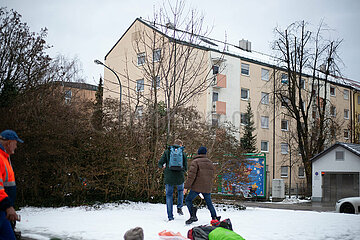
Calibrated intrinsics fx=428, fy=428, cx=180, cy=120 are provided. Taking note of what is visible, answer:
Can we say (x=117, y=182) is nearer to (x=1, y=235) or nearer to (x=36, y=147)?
(x=36, y=147)

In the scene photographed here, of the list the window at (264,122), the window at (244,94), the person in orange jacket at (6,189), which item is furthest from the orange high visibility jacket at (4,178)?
the window at (264,122)

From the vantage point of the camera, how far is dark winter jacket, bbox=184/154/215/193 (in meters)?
9.50

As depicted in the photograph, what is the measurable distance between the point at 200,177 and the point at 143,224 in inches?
63.4

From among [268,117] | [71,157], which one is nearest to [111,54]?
[268,117]

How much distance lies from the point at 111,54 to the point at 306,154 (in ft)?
79.2

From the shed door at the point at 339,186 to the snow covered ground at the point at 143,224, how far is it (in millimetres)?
18765

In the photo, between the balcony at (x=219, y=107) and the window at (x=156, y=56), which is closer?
the window at (x=156, y=56)

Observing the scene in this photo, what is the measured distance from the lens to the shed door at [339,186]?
2880 centimetres

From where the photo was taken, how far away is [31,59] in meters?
19.4

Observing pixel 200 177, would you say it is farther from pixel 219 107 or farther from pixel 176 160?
pixel 219 107

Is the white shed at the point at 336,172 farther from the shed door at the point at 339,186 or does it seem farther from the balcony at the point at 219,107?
the balcony at the point at 219,107

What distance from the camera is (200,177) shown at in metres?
9.53

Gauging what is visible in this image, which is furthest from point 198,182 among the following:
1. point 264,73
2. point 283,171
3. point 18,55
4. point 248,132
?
point 283,171

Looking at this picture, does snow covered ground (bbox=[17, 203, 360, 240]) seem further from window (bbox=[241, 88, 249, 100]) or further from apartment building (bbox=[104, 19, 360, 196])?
window (bbox=[241, 88, 249, 100])
